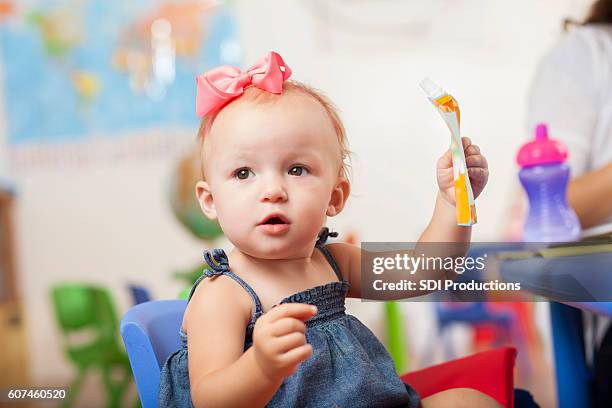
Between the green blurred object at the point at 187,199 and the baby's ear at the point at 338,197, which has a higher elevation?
the baby's ear at the point at 338,197

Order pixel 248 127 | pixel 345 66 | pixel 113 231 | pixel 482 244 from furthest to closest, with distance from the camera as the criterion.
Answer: pixel 113 231
pixel 345 66
pixel 482 244
pixel 248 127

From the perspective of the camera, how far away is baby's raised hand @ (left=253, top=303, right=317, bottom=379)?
1.53 feet

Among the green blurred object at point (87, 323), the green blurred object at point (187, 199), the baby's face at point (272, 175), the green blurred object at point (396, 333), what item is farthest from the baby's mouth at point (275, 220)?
the green blurred object at point (187, 199)

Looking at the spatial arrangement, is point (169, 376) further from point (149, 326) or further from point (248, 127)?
point (248, 127)

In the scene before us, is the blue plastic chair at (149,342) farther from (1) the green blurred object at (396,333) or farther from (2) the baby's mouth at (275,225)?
(1) the green blurred object at (396,333)

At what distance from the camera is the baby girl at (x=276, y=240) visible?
58cm

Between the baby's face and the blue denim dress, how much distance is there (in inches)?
1.9

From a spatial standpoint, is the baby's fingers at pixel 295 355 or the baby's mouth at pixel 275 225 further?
the baby's mouth at pixel 275 225

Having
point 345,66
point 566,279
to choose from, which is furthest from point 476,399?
point 345,66

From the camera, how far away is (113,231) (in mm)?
2344

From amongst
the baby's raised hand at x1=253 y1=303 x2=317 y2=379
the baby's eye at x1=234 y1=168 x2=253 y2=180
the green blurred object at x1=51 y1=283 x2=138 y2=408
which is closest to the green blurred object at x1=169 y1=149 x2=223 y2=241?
the green blurred object at x1=51 y1=283 x2=138 y2=408

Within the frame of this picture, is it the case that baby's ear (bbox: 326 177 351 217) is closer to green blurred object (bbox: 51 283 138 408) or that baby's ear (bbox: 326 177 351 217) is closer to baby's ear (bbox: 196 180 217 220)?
baby's ear (bbox: 196 180 217 220)

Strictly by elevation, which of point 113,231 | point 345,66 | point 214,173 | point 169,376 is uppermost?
point 345,66

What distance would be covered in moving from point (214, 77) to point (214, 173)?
0.09 meters
